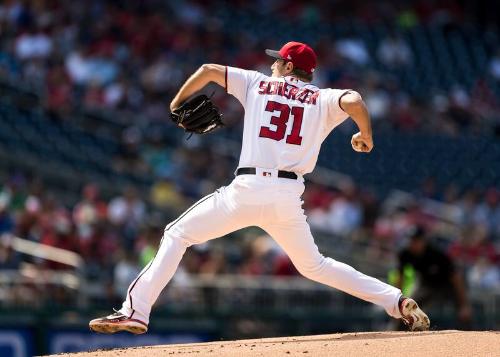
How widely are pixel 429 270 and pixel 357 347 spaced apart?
4759mm

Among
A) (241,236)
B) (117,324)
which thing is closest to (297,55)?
(117,324)

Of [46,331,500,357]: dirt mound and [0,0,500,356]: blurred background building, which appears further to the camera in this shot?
[0,0,500,356]: blurred background building

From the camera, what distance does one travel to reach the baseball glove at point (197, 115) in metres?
7.20

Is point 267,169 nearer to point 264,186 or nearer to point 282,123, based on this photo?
point 264,186

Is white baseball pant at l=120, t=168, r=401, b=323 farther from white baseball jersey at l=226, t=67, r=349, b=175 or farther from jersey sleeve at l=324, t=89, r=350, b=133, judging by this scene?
jersey sleeve at l=324, t=89, r=350, b=133

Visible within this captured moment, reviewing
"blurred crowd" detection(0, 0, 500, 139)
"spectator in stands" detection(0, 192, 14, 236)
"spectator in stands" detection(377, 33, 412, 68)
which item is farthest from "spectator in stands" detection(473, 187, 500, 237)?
"spectator in stands" detection(0, 192, 14, 236)

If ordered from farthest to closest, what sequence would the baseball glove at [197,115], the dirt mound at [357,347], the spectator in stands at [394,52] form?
the spectator in stands at [394,52]
the baseball glove at [197,115]
the dirt mound at [357,347]

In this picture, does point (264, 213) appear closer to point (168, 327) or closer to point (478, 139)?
point (168, 327)

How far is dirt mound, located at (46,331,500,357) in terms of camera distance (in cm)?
659

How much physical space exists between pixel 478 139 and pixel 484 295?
6086mm

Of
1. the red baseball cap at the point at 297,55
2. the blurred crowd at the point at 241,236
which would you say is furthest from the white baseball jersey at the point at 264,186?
the blurred crowd at the point at 241,236

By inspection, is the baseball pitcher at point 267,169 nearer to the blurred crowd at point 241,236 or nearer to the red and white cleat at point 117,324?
the red and white cleat at point 117,324

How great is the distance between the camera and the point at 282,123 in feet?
22.6

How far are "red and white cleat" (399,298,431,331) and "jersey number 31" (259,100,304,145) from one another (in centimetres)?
123
